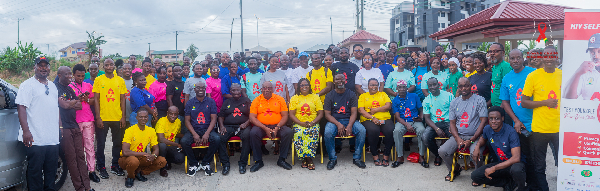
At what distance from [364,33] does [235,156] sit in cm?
2054

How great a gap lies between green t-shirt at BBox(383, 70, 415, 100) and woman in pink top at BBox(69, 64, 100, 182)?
197 inches

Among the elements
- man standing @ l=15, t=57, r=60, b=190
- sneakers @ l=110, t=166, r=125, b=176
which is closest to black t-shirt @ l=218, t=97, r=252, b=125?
sneakers @ l=110, t=166, r=125, b=176

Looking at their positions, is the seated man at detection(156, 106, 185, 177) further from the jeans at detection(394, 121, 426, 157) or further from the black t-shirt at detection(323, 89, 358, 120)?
the jeans at detection(394, 121, 426, 157)

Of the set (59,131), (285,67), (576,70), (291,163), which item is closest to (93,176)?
(59,131)

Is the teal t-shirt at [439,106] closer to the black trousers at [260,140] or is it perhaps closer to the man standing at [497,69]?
the man standing at [497,69]

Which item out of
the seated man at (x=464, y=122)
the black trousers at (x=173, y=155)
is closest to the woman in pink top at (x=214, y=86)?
the black trousers at (x=173, y=155)

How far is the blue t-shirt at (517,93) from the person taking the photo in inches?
181

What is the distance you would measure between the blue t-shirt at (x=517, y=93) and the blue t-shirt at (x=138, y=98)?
5.31 metres

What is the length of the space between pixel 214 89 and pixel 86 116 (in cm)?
225

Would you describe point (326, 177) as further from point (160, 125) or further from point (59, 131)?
point (59, 131)

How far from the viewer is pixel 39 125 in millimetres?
4242

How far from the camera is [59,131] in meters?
4.59

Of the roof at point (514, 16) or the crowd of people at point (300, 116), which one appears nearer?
the crowd of people at point (300, 116)

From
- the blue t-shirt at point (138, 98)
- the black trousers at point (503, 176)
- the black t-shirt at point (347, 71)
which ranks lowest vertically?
the black trousers at point (503, 176)
